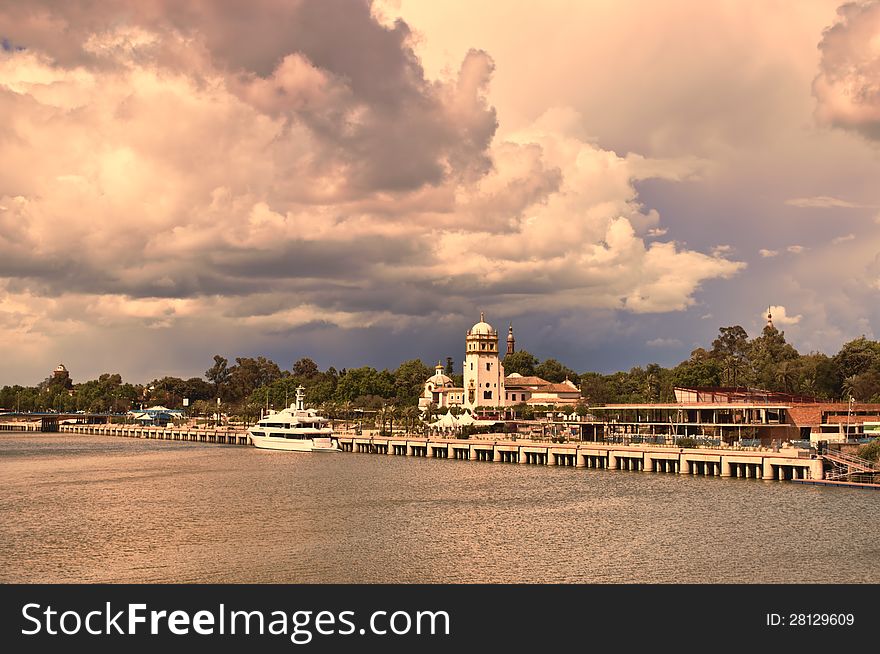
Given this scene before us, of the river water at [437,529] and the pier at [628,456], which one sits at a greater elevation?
the pier at [628,456]

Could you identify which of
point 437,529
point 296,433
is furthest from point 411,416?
point 437,529

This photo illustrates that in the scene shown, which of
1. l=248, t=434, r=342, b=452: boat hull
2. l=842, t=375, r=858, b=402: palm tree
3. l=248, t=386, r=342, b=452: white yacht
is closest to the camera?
l=842, t=375, r=858, b=402: palm tree

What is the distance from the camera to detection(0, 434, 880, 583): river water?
53.8m

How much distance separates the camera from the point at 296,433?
16788 centimetres

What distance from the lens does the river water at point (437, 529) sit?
177 feet

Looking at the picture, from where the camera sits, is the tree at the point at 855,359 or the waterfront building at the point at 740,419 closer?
the waterfront building at the point at 740,419

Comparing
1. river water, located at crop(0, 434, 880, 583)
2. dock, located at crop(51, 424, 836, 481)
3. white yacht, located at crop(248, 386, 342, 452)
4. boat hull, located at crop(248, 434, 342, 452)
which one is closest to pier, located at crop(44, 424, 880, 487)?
dock, located at crop(51, 424, 836, 481)

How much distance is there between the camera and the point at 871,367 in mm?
167625

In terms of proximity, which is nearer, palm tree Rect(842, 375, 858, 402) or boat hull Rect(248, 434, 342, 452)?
palm tree Rect(842, 375, 858, 402)

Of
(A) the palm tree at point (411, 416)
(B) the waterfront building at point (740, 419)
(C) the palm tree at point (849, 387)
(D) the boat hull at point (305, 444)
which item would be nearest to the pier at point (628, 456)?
(D) the boat hull at point (305, 444)

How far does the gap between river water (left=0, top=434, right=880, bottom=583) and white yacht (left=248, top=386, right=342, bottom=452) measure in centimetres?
5319

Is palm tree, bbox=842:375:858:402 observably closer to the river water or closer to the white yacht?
the river water

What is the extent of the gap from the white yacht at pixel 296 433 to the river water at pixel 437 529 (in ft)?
174

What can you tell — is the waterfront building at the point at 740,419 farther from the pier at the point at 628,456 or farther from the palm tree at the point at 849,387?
the palm tree at the point at 849,387
